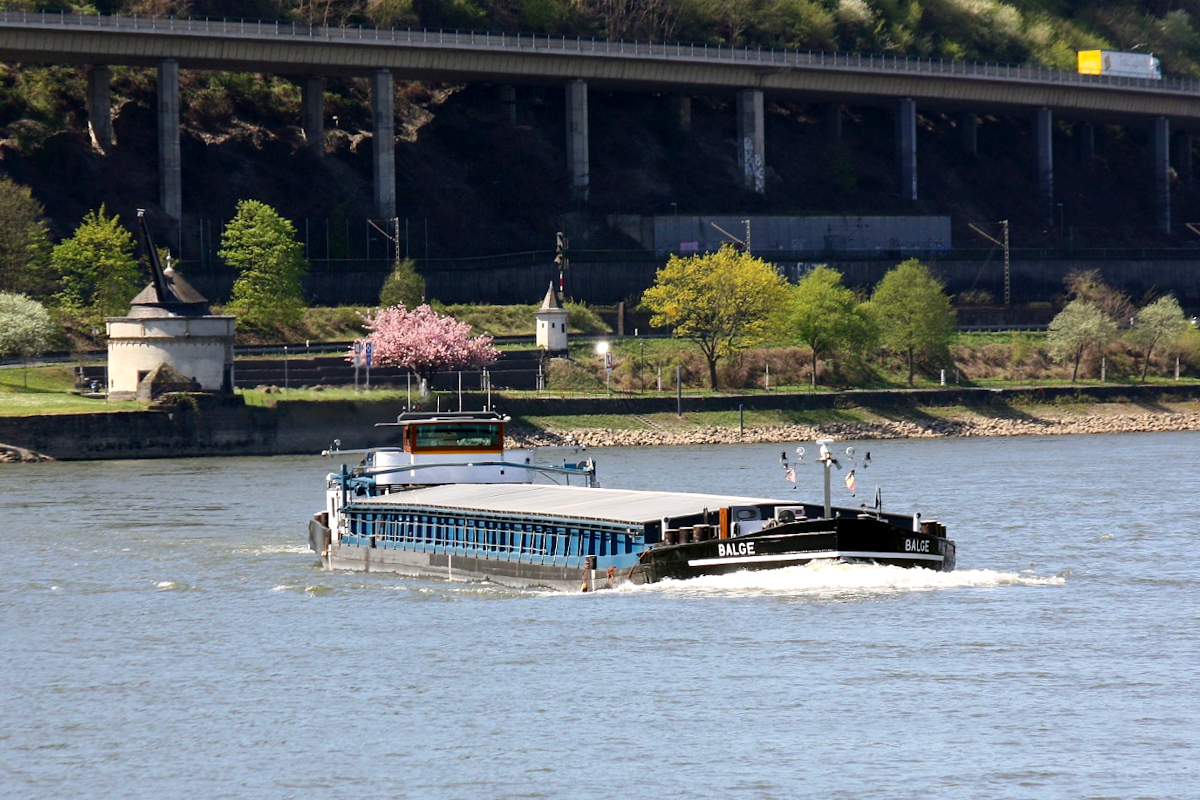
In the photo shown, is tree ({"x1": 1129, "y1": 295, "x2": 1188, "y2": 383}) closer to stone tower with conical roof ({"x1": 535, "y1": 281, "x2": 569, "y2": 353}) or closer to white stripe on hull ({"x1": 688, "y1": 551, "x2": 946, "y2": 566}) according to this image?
stone tower with conical roof ({"x1": 535, "y1": 281, "x2": 569, "y2": 353})

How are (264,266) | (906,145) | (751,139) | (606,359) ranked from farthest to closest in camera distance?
(906,145) < (751,139) < (264,266) < (606,359)

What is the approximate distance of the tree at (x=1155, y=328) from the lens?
133m

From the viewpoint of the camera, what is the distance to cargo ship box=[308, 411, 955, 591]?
132 feet

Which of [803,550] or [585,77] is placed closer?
[803,550]

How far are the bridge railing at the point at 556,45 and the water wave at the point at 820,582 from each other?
93171mm

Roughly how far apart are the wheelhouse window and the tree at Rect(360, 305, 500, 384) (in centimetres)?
5651

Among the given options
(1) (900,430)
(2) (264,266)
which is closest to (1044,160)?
(1) (900,430)

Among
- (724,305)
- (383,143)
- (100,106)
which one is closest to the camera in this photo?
(724,305)

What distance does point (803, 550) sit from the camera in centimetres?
3984

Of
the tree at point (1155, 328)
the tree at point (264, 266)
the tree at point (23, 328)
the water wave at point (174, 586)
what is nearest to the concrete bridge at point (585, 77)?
the tree at point (264, 266)

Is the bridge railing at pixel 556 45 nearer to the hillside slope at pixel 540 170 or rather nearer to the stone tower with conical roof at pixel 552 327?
the hillside slope at pixel 540 170

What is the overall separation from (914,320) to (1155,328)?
19799mm

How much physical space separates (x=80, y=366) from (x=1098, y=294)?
83290mm

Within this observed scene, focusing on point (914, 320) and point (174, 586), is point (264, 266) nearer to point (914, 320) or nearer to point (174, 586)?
point (914, 320)
